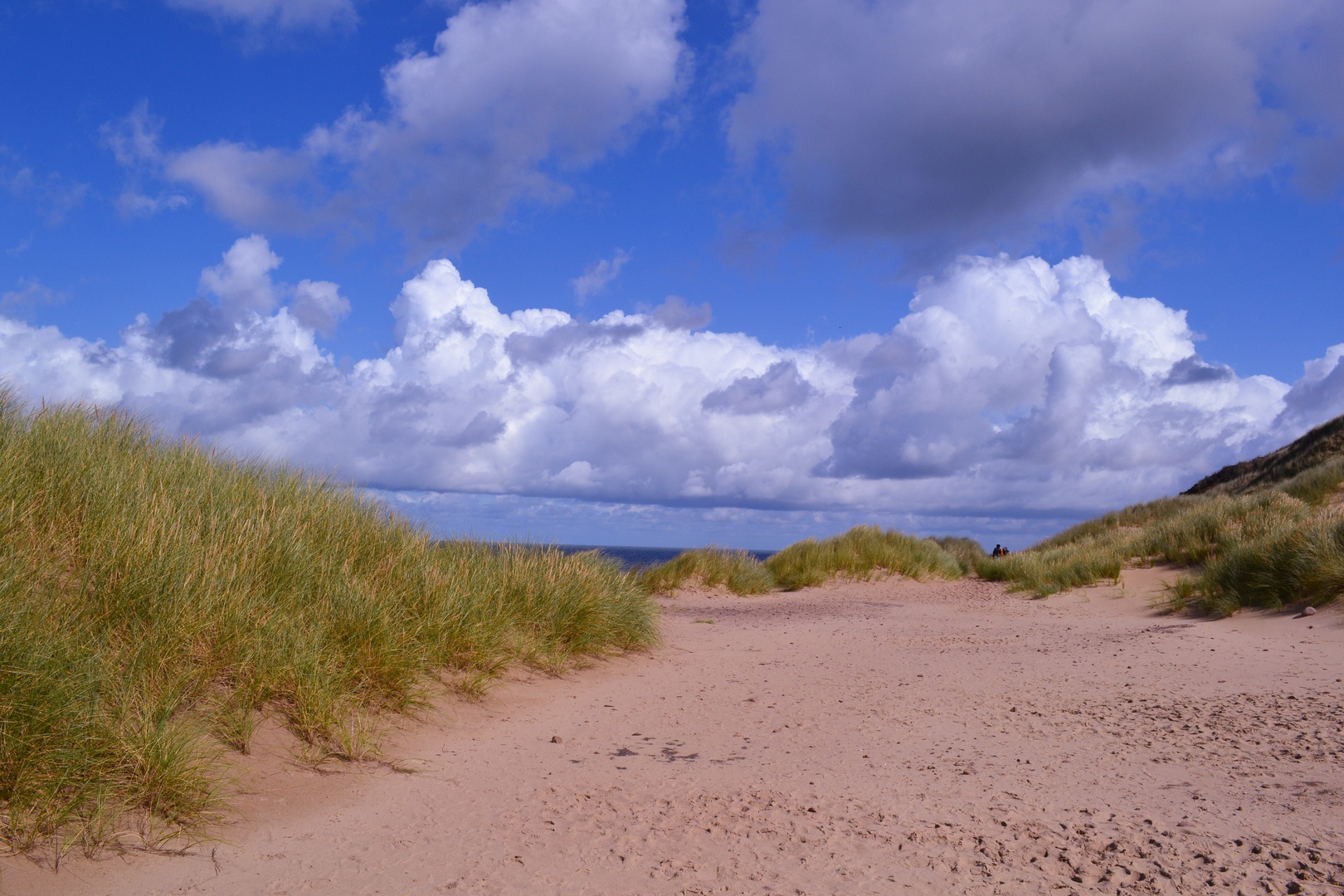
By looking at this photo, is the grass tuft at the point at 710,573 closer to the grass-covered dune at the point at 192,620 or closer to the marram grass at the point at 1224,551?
the marram grass at the point at 1224,551

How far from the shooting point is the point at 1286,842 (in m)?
2.75

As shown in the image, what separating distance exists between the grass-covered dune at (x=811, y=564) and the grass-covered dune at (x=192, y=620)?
7119mm

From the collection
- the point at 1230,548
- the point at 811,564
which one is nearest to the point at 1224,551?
the point at 1230,548

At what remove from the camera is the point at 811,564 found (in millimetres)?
16328

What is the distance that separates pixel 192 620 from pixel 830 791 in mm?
3325

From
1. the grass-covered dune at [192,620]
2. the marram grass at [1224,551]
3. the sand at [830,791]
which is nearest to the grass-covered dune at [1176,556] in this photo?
the marram grass at [1224,551]

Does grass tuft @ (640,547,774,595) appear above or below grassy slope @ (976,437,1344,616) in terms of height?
below

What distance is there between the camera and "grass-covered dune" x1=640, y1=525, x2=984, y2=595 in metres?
14.6

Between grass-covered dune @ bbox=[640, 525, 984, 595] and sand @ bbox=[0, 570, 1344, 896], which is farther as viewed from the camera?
grass-covered dune @ bbox=[640, 525, 984, 595]

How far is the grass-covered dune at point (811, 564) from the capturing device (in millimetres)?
14570

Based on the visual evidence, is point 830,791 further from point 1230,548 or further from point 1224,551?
point 1224,551

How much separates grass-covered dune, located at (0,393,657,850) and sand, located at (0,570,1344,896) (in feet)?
0.82

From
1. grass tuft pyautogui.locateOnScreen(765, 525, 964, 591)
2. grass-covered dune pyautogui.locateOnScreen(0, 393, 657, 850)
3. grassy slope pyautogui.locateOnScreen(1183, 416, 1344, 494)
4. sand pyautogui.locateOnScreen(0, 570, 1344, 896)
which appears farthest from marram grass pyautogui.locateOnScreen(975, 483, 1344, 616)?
grass-covered dune pyautogui.locateOnScreen(0, 393, 657, 850)

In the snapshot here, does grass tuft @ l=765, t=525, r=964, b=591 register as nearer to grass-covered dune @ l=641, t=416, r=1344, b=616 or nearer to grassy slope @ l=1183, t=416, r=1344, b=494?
grass-covered dune @ l=641, t=416, r=1344, b=616
